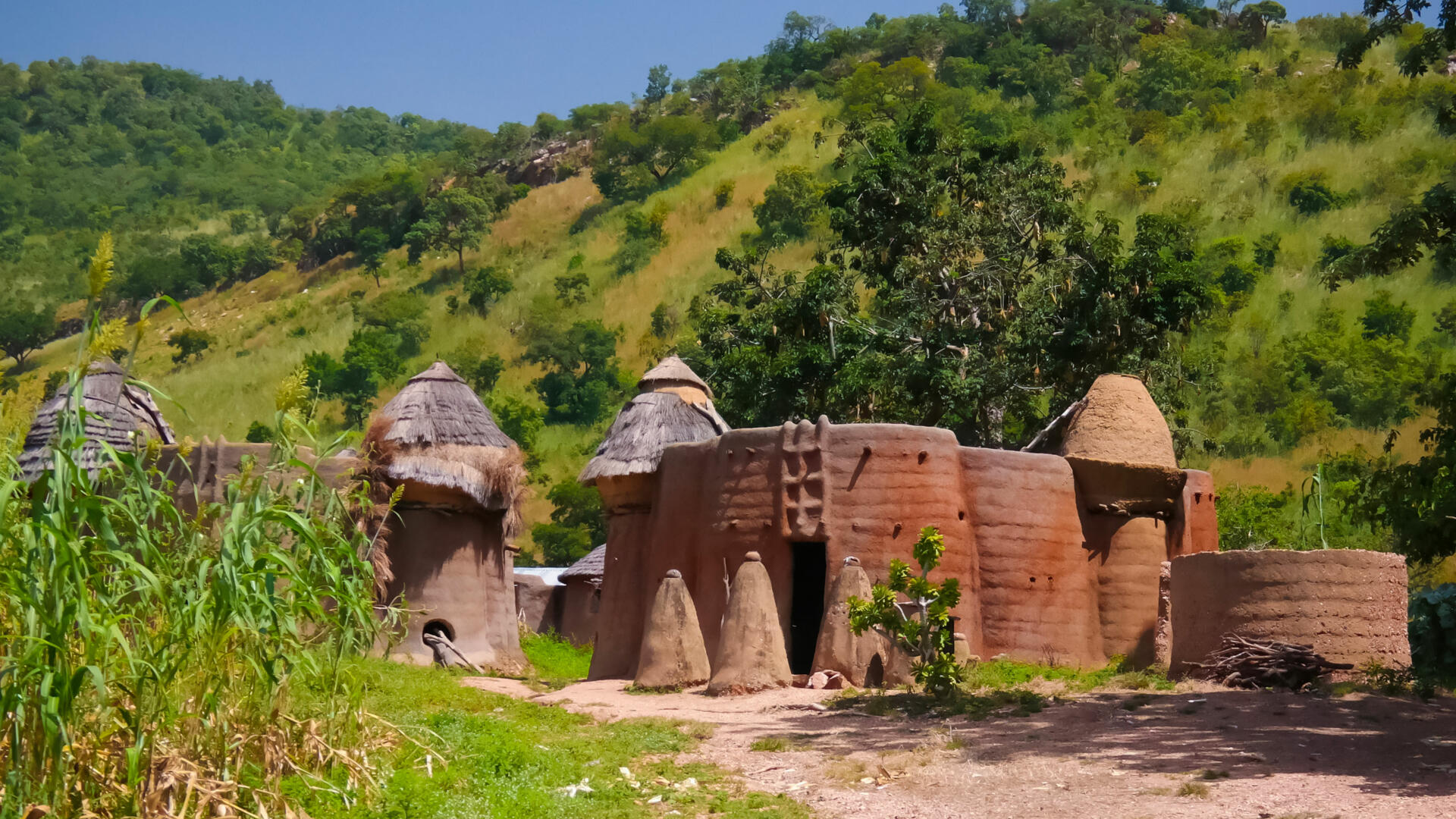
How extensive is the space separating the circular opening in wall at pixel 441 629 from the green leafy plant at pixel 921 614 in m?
6.40

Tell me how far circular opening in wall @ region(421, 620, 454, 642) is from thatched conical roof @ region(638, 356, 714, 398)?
485cm

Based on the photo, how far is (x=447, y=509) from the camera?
18.6 metres

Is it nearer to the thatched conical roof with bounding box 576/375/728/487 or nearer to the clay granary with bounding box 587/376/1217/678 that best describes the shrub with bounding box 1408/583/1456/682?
the clay granary with bounding box 587/376/1217/678

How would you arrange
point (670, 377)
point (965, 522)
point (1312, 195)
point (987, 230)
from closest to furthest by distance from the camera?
point (965, 522) < point (670, 377) < point (987, 230) < point (1312, 195)

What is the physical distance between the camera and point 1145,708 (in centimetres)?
1202

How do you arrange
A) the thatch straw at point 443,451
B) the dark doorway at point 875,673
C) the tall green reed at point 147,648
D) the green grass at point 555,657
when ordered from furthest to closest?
the green grass at point 555,657 → the thatch straw at point 443,451 → the dark doorway at point 875,673 → the tall green reed at point 147,648

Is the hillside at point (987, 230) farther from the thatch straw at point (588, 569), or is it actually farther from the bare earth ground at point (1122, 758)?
the bare earth ground at point (1122, 758)

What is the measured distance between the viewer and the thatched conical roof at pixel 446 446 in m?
18.1

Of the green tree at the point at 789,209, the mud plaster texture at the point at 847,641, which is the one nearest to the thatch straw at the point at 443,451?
the mud plaster texture at the point at 847,641

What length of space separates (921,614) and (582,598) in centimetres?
1621

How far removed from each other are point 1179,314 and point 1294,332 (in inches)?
864

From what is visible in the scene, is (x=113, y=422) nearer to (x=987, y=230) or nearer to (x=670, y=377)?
(x=670, y=377)

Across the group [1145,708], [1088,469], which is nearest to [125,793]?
[1145,708]

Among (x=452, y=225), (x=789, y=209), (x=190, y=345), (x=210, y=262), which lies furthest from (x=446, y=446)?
(x=210, y=262)
